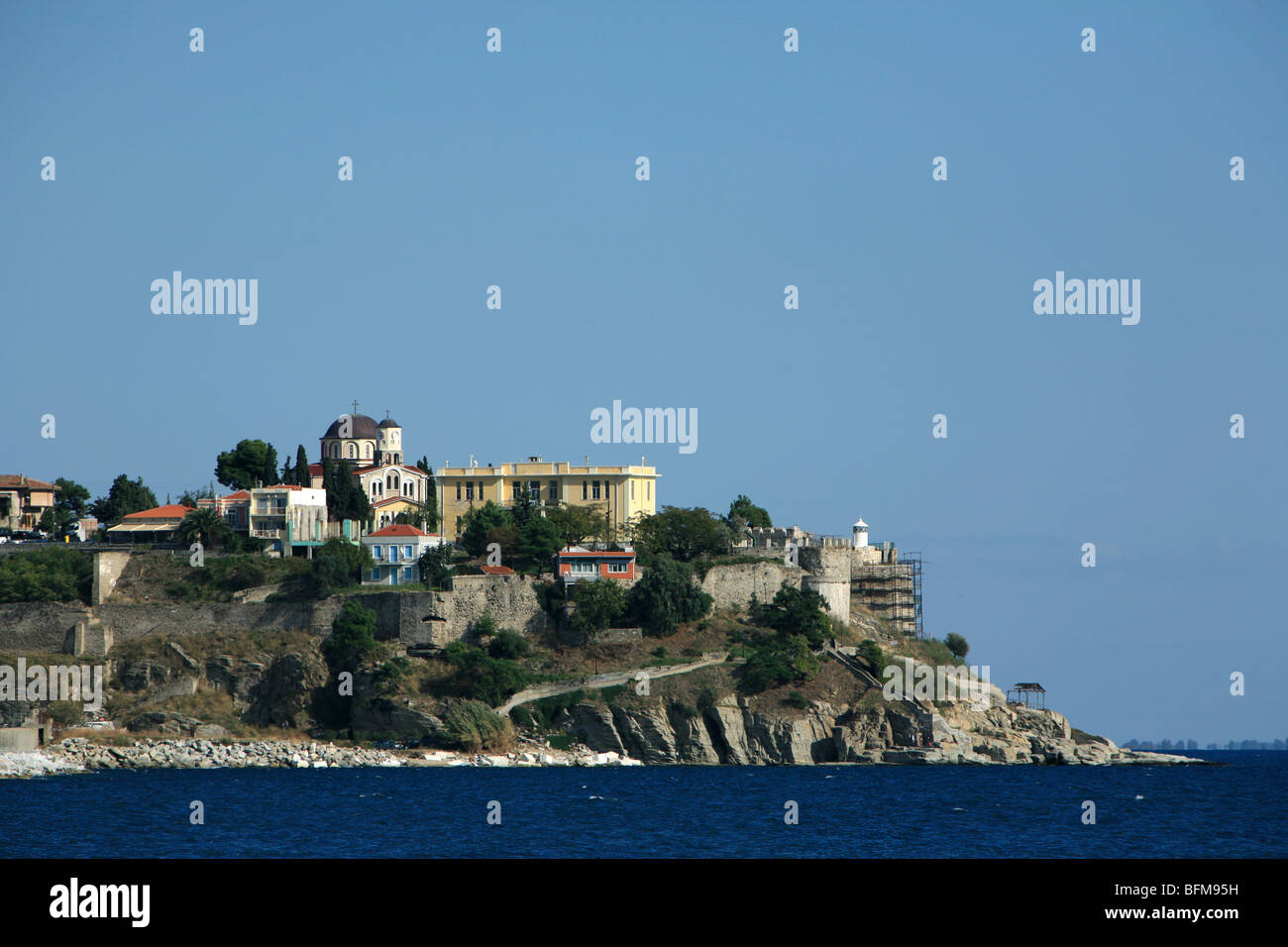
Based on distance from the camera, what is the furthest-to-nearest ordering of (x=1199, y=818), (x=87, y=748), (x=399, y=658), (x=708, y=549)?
(x=708, y=549) < (x=399, y=658) < (x=87, y=748) < (x=1199, y=818)

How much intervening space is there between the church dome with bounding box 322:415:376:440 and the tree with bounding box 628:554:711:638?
77.0 ft

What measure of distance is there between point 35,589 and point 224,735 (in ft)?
41.4

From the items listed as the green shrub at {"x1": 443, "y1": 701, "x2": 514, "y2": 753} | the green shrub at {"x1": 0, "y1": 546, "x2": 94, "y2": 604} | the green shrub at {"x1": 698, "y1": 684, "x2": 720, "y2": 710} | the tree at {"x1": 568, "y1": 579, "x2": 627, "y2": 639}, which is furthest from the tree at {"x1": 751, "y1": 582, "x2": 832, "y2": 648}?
the green shrub at {"x1": 0, "y1": 546, "x2": 94, "y2": 604}

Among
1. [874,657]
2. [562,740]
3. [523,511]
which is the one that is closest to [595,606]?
[562,740]

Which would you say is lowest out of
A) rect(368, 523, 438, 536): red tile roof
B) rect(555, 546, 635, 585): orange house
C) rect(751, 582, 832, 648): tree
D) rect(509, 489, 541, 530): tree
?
rect(751, 582, 832, 648): tree

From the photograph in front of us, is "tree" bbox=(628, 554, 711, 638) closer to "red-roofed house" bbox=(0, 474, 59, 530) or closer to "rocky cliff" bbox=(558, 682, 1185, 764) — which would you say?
"rocky cliff" bbox=(558, 682, 1185, 764)

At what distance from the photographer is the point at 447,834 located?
126 ft

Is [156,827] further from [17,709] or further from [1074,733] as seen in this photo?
[1074,733]

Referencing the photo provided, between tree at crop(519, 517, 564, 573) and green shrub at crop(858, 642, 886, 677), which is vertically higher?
tree at crop(519, 517, 564, 573)

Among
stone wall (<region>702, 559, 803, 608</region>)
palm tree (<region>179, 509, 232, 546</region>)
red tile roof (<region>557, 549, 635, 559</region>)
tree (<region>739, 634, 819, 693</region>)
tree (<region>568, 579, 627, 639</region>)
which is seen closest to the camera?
tree (<region>739, 634, 819, 693</region>)

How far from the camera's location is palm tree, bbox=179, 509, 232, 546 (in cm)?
7369

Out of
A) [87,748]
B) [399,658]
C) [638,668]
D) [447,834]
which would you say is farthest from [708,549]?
[447,834]

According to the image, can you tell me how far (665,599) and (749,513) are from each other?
76.9 feet
